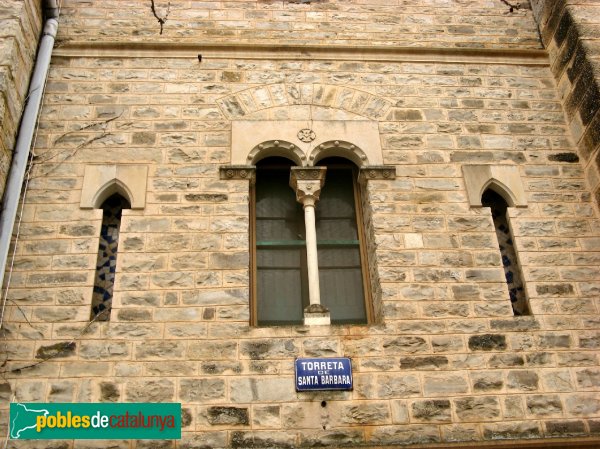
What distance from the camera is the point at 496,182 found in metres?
5.88

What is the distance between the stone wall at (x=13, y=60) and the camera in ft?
17.8

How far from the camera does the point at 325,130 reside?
604 cm

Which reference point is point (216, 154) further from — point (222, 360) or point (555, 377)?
point (555, 377)

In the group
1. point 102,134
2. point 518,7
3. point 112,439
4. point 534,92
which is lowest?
point 112,439

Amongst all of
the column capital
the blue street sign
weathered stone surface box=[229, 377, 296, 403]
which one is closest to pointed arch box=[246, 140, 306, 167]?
the column capital

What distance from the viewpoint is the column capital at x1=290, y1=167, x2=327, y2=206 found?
18.8 feet

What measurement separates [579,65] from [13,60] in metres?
5.09

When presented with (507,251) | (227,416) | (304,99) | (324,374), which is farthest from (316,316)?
(304,99)

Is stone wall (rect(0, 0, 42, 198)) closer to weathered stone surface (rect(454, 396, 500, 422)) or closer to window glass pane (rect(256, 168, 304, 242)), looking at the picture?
window glass pane (rect(256, 168, 304, 242))

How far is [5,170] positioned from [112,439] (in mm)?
2387

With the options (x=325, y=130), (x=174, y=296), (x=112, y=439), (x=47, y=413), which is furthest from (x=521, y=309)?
(x=47, y=413)

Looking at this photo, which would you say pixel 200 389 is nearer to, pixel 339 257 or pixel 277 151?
pixel 339 257

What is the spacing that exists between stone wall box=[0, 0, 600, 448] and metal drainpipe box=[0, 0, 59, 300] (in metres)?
0.15

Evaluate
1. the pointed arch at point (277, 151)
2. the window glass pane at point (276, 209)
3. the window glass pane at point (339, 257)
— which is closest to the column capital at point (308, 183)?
the pointed arch at point (277, 151)
